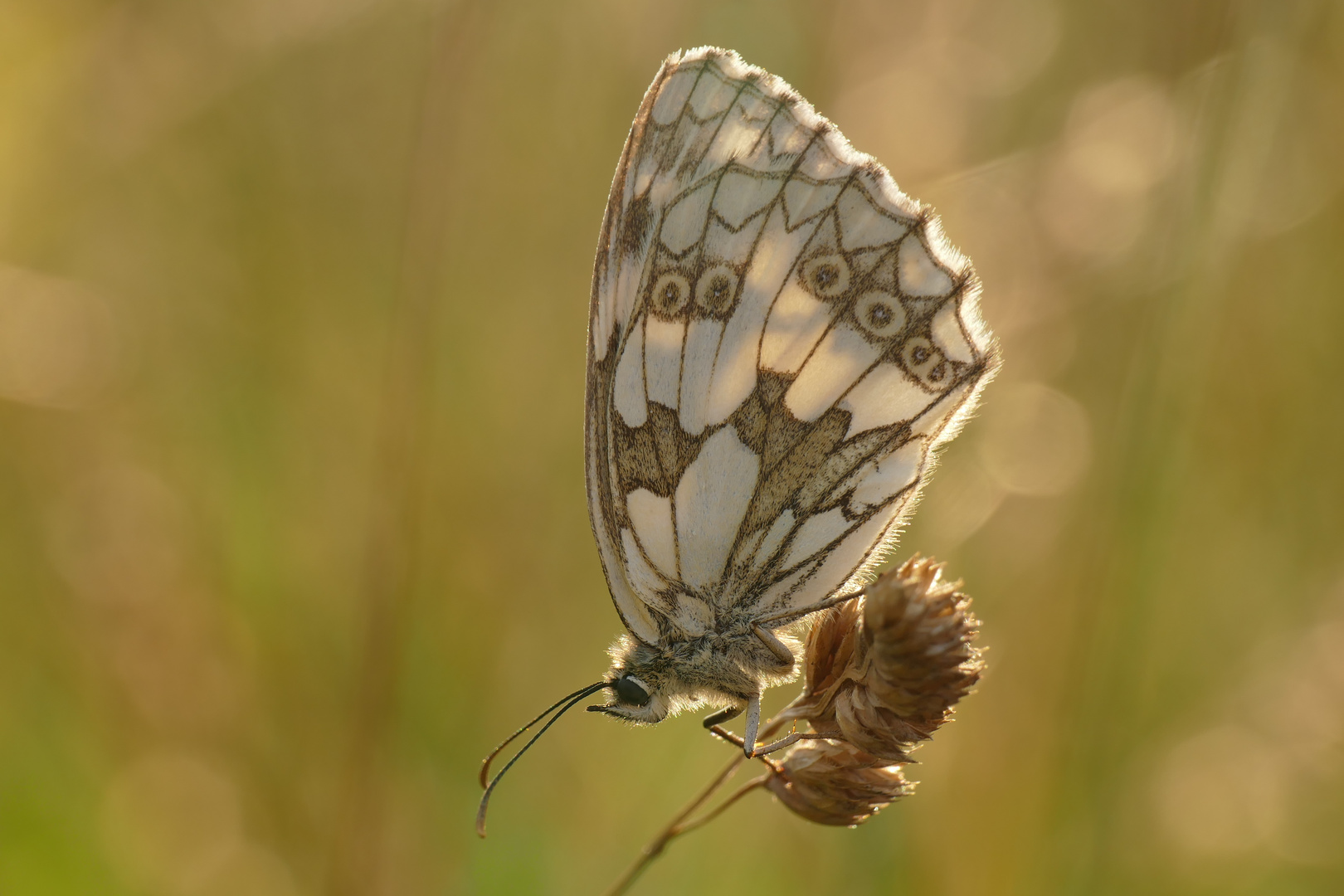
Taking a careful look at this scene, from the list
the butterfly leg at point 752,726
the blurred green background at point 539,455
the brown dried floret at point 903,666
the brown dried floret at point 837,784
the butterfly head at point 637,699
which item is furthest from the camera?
the blurred green background at point 539,455

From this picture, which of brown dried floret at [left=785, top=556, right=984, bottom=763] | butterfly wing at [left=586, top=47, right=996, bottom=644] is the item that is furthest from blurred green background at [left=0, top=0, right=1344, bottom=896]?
brown dried floret at [left=785, top=556, right=984, bottom=763]

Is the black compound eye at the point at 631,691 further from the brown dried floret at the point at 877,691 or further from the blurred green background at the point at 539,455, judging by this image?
the blurred green background at the point at 539,455

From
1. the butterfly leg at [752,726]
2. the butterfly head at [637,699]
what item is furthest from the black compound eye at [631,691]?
the butterfly leg at [752,726]

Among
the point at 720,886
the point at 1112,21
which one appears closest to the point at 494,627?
the point at 720,886

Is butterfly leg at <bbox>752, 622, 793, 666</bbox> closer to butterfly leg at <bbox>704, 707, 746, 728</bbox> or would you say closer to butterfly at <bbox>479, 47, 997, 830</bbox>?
butterfly at <bbox>479, 47, 997, 830</bbox>

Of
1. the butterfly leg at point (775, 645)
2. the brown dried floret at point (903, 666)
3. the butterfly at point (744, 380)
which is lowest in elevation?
the brown dried floret at point (903, 666)

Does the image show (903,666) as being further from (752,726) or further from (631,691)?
(631,691)

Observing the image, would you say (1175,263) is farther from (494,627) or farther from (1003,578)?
(494,627)
